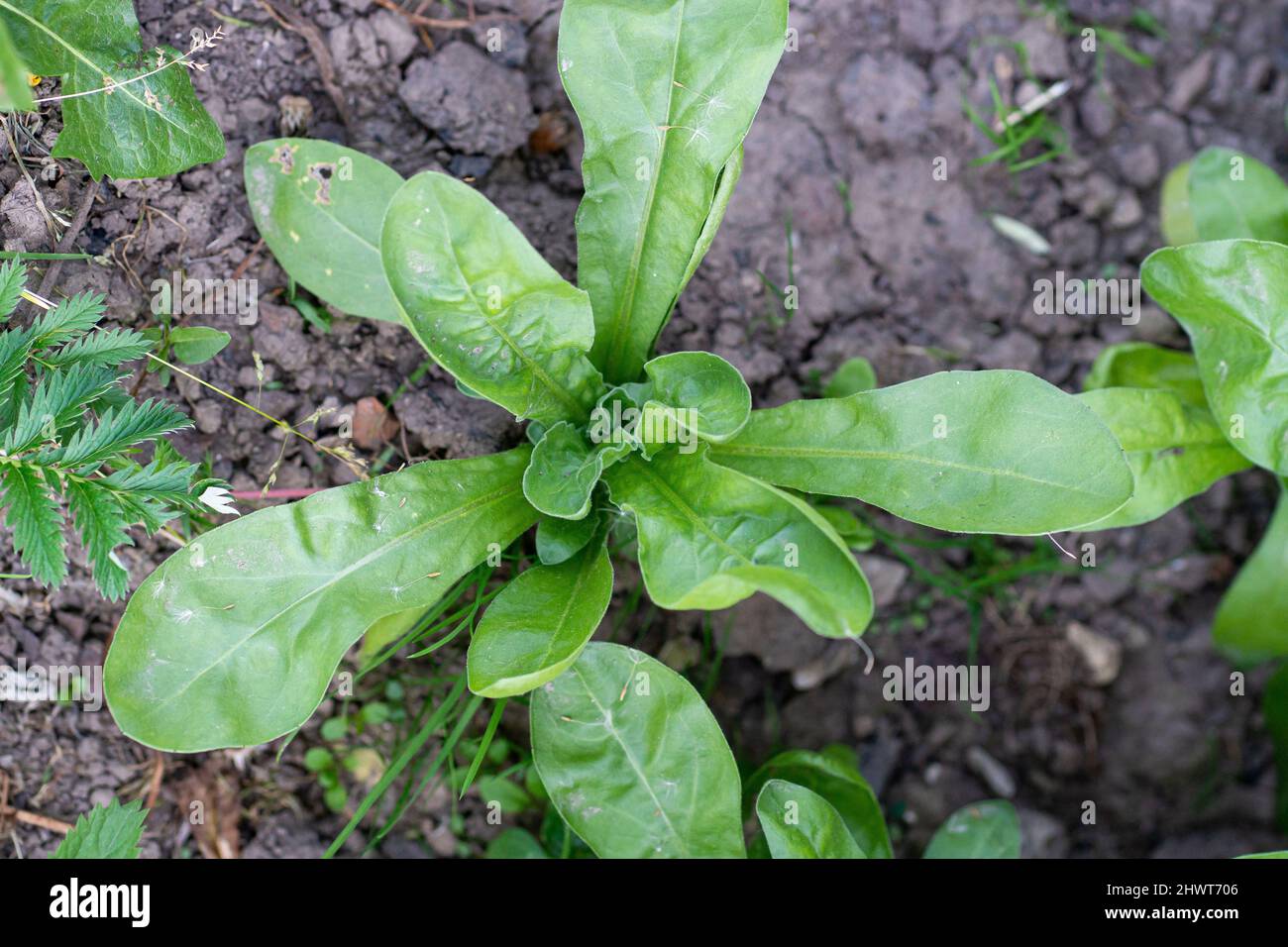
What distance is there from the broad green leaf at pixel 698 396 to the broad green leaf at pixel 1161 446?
2.84ft

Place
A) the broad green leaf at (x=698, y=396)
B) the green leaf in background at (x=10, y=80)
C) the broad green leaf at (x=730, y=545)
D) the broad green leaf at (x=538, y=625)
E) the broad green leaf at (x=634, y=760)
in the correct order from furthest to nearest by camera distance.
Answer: the broad green leaf at (x=634, y=760), the broad green leaf at (x=698, y=396), the broad green leaf at (x=538, y=625), the broad green leaf at (x=730, y=545), the green leaf in background at (x=10, y=80)

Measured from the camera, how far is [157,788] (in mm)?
2373

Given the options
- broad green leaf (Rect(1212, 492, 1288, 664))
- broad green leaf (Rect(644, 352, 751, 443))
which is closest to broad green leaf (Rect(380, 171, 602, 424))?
broad green leaf (Rect(644, 352, 751, 443))

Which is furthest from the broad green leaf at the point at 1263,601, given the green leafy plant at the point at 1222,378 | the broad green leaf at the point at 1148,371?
the broad green leaf at the point at 1148,371

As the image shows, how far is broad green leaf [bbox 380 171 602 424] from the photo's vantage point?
1.92 metres

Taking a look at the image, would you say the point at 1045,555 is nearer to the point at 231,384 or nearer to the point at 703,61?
the point at 703,61

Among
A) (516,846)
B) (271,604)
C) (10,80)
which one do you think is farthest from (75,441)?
(516,846)

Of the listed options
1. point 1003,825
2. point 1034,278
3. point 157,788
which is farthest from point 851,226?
point 157,788

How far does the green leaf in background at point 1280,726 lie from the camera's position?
2.62 m

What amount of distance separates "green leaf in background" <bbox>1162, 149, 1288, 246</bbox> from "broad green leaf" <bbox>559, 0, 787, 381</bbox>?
4.00 feet

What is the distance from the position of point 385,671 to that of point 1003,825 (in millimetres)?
1529

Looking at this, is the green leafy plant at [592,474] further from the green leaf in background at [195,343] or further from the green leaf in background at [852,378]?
the green leaf in background at [852,378]

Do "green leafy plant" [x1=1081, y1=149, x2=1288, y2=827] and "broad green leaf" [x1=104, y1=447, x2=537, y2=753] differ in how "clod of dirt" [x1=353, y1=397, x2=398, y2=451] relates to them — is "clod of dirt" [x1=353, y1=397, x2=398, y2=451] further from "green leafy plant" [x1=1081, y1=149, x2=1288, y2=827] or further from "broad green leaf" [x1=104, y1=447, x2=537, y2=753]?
"green leafy plant" [x1=1081, y1=149, x2=1288, y2=827]

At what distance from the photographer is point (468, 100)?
7.86 ft
